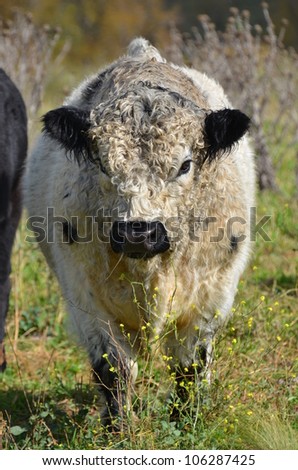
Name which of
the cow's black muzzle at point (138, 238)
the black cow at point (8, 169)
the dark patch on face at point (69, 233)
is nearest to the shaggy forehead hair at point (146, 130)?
the cow's black muzzle at point (138, 238)

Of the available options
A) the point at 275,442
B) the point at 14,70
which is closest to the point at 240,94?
the point at 14,70

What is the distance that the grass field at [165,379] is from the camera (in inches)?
197

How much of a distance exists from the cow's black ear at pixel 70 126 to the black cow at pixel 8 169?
1.65 meters

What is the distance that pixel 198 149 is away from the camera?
525cm

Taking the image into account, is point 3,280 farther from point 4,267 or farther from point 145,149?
point 145,149

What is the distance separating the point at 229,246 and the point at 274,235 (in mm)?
3733

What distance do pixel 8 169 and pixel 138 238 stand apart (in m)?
2.59

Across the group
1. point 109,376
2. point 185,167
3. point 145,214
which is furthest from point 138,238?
point 109,376

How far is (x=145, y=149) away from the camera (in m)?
4.94

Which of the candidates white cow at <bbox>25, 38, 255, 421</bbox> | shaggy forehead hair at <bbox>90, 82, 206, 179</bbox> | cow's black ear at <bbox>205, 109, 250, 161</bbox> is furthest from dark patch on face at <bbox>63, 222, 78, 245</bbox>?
cow's black ear at <bbox>205, 109, 250, 161</bbox>

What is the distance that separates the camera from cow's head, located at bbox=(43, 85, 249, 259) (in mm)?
4777

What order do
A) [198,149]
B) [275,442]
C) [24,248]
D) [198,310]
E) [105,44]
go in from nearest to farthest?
[275,442], [198,149], [198,310], [24,248], [105,44]

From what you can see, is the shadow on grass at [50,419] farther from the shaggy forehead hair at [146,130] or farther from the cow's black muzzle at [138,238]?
the shaggy forehead hair at [146,130]

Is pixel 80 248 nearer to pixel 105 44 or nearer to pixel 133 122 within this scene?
pixel 133 122
